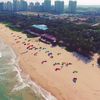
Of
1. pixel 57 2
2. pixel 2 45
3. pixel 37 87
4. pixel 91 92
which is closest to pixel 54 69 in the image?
pixel 37 87

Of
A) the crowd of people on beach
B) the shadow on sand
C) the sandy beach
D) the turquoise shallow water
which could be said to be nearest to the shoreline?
the turquoise shallow water

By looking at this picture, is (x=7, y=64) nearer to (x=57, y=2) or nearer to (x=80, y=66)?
(x=80, y=66)

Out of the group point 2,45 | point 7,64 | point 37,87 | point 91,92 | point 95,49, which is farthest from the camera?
point 2,45

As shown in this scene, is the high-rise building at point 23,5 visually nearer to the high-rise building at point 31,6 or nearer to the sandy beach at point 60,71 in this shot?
the high-rise building at point 31,6

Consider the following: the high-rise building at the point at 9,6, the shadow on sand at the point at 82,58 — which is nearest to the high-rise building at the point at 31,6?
the high-rise building at the point at 9,6

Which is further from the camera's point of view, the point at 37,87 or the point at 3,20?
the point at 3,20

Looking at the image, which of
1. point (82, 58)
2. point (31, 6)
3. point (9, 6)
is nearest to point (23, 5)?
point (31, 6)
